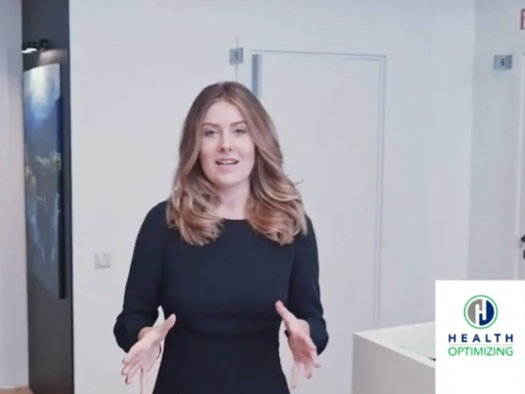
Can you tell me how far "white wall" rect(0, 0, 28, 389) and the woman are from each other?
3.27 metres

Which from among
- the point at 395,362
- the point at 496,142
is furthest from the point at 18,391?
the point at 496,142

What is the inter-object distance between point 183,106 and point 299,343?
2482 millimetres

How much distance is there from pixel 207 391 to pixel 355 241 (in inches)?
109

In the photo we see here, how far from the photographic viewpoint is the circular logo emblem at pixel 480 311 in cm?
90

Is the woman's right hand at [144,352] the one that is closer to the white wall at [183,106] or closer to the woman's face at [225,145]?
the woman's face at [225,145]

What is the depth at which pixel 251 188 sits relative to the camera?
1.56m

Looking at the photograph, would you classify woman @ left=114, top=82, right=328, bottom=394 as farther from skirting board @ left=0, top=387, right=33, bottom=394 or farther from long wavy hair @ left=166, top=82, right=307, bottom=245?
skirting board @ left=0, top=387, right=33, bottom=394

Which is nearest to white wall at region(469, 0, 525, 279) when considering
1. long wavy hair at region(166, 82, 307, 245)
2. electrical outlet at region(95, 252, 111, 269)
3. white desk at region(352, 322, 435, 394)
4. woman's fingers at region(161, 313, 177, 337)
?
white desk at region(352, 322, 435, 394)

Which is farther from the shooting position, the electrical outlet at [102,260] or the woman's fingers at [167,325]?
the electrical outlet at [102,260]

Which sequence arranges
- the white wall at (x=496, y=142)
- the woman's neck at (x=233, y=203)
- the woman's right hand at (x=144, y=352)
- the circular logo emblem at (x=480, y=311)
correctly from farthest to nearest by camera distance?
1. the white wall at (x=496, y=142)
2. the woman's neck at (x=233, y=203)
3. the woman's right hand at (x=144, y=352)
4. the circular logo emblem at (x=480, y=311)

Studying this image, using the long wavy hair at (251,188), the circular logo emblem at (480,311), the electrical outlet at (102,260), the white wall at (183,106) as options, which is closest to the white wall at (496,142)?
the white wall at (183,106)

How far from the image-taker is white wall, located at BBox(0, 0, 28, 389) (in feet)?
14.8

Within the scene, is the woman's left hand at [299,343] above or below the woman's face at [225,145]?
below

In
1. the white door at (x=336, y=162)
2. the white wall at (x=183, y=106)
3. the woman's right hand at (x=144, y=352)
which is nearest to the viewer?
the woman's right hand at (x=144, y=352)
